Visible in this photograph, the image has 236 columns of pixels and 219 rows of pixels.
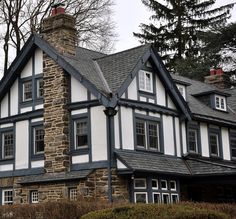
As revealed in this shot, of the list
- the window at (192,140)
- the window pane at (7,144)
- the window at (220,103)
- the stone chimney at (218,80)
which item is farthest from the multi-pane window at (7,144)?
the stone chimney at (218,80)

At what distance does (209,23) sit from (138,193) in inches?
1150

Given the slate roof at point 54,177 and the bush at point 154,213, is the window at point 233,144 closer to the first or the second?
the slate roof at point 54,177

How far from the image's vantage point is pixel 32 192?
23953 mm

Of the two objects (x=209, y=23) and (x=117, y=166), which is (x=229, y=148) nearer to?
(x=117, y=166)

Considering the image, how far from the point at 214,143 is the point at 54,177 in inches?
375

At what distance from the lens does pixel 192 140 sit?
26.9 m

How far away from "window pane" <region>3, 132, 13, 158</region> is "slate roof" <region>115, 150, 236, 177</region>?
6.41 metres

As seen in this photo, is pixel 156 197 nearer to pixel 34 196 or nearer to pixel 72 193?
pixel 72 193

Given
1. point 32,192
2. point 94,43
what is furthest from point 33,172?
point 94,43

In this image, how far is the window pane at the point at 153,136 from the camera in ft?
79.3

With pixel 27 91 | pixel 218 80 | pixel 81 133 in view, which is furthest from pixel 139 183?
pixel 218 80

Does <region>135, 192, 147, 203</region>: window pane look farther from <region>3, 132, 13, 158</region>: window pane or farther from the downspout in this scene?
<region>3, 132, 13, 158</region>: window pane

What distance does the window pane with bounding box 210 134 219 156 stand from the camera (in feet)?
92.4

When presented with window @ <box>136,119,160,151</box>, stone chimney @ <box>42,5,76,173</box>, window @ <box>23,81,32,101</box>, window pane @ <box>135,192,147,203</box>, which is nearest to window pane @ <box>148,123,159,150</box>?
window @ <box>136,119,160,151</box>
